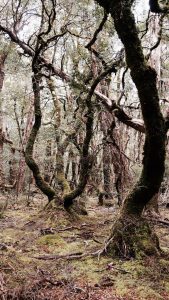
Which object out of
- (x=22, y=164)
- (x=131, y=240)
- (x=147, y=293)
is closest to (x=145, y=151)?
(x=131, y=240)

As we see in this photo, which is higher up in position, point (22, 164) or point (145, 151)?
point (22, 164)

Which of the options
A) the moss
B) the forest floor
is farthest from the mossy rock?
the moss

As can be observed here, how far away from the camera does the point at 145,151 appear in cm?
557

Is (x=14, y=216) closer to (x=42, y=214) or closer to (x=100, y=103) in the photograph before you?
(x=42, y=214)

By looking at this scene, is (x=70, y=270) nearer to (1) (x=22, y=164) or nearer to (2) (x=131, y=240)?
(2) (x=131, y=240)

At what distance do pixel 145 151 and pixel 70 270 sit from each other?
2170 millimetres

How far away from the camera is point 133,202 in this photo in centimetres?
606

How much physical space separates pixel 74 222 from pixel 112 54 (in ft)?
15.0

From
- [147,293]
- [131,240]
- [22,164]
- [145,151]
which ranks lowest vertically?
[147,293]

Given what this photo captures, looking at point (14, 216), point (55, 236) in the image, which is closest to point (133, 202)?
point (55, 236)

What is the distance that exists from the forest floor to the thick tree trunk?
0.33 meters

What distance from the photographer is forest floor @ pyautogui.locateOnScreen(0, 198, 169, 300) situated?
4.49m

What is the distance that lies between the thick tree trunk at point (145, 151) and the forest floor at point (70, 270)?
327 millimetres

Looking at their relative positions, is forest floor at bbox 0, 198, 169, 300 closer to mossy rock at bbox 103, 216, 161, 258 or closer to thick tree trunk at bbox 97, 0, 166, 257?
mossy rock at bbox 103, 216, 161, 258
